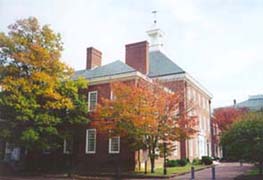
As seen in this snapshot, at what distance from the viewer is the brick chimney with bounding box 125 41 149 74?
60.1 ft

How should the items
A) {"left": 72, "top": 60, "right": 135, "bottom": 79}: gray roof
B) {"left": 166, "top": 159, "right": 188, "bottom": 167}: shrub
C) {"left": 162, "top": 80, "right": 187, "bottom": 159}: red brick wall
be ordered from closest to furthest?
1. {"left": 162, "top": 80, "right": 187, "bottom": 159}: red brick wall
2. {"left": 72, "top": 60, "right": 135, "bottom": 79}: gray roof
3. {"left": 166, "top": 159, "right": 188, "bottom": 167}: shrub

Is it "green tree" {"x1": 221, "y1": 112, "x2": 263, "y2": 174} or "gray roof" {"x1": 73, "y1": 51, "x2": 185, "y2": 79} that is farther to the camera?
"gray roof" {"x1": 73, "y1": 51, "x2": 185, "y2": 79}

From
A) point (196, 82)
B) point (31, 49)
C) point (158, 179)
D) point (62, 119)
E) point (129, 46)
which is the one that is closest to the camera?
point (158, 179)

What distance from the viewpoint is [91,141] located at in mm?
16484

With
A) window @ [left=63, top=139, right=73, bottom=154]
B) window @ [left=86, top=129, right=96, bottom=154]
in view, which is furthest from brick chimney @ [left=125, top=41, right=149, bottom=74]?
window @ [left=63, top=139, right=73, bottom=154]

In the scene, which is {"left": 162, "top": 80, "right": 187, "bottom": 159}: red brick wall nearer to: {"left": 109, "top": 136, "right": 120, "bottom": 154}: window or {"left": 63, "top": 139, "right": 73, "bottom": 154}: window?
{"left": 109, "top": 136, "right": 120, "bottom": 154}: window

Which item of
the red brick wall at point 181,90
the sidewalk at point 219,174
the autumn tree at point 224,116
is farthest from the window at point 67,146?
the autumn tree at point 224,116

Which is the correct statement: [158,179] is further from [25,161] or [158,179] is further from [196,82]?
[196,82]

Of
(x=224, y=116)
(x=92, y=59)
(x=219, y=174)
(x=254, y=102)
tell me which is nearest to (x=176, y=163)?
(x=219, y=174)

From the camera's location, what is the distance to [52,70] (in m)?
13.9

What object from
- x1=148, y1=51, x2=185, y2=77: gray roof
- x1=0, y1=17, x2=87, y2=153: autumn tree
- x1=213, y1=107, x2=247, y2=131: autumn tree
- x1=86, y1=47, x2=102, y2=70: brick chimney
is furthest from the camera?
x1=213, y1=107, x2=247, y2=131: autumn tree

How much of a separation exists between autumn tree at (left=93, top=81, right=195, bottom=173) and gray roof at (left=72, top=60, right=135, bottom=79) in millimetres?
2841

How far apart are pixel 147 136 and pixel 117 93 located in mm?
2105

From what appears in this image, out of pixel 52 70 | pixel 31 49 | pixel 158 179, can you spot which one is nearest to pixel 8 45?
pixel 31 49
